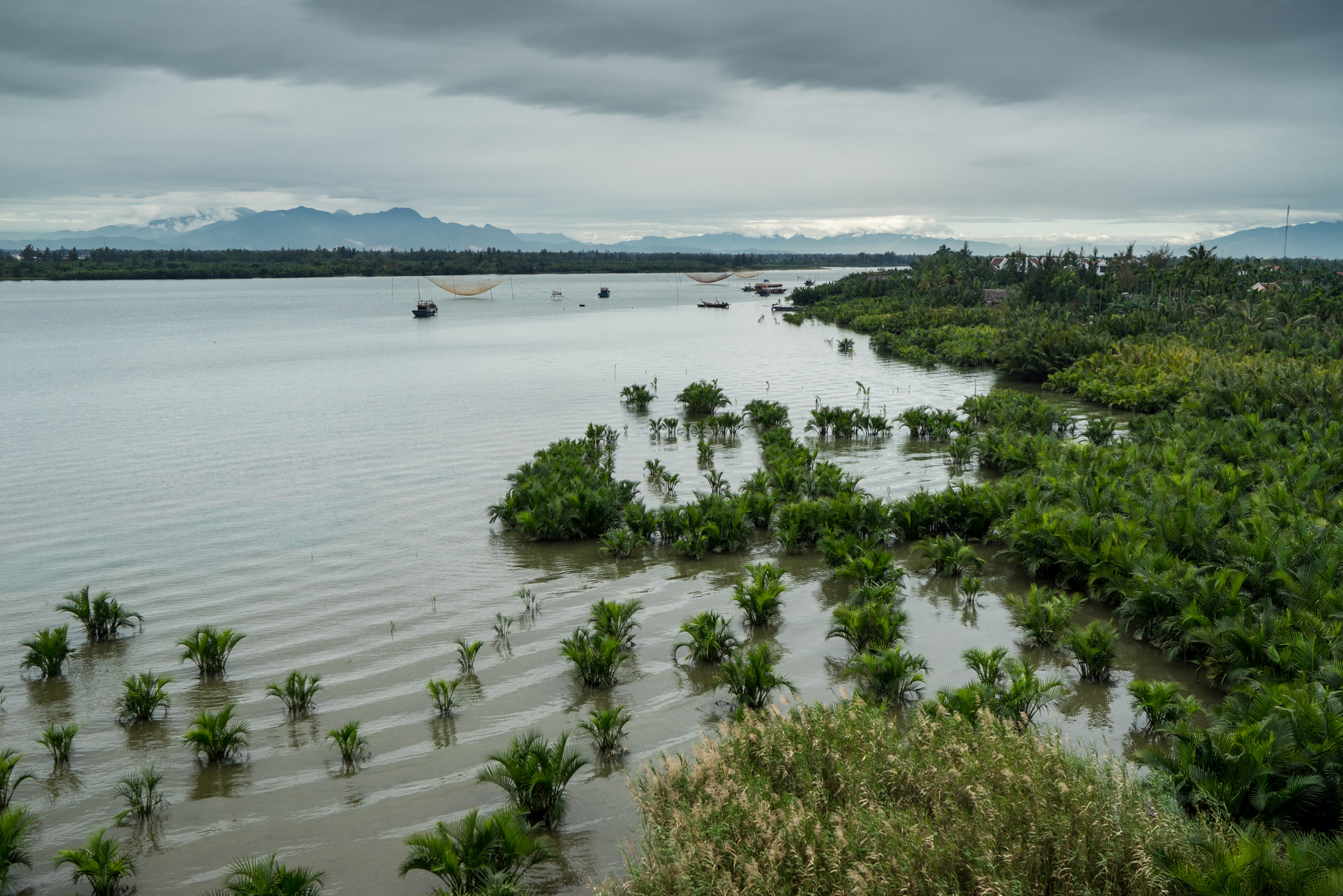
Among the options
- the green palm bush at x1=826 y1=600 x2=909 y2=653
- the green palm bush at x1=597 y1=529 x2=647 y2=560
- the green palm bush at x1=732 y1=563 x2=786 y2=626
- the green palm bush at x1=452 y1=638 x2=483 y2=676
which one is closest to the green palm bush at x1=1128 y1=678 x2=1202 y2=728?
the green palm bush at x1=826 y1=600 x2=909 y2=653

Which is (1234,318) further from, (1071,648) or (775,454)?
(1071,648)

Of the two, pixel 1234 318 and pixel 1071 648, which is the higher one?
pixel 1234 318

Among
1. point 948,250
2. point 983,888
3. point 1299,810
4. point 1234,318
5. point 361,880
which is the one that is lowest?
point 361,880

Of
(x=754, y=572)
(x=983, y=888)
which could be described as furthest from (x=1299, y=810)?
(x=754, y=572)

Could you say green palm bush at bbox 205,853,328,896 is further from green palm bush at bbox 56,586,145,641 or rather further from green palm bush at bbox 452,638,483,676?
green palm bush at bbox 56,586,145,641

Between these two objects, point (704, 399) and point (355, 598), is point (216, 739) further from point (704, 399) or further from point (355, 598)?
point (704, 399)

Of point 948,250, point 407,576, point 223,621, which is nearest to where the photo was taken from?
point 223,621
